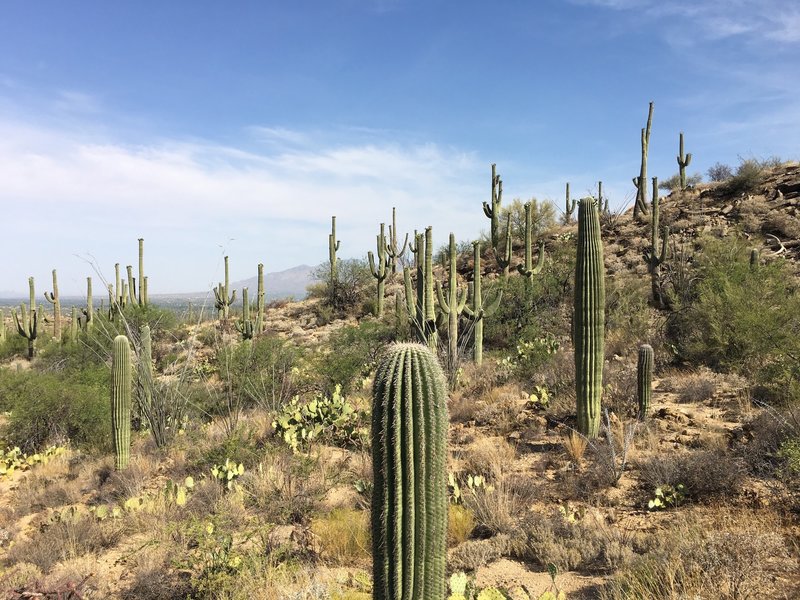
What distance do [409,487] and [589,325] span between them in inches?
192

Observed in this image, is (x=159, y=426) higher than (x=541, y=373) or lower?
lower

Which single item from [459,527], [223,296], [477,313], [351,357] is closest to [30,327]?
[223,296]

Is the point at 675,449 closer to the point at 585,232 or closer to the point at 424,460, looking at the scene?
the point at 585,232

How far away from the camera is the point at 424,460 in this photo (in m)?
3.59

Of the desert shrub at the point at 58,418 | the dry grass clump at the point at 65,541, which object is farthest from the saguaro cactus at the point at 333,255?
the dry grass clump at the point at 65,541

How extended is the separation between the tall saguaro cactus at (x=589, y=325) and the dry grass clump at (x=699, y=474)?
132cm

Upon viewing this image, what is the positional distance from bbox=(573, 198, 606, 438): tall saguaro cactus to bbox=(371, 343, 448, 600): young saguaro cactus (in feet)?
14.2

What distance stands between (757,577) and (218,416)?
9.59m

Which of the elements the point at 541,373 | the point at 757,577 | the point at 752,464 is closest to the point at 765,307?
the point at 541,373

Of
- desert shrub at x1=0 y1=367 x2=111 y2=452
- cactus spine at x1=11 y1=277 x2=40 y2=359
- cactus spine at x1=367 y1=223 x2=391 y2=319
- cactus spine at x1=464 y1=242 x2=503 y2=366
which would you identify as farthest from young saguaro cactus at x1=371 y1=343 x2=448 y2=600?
cactus spine at x1=11 y1=277 x2=40 y2=359

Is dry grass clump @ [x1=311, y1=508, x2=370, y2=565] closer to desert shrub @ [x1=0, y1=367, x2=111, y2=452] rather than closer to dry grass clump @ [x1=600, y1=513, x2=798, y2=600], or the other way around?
dry grass clump @ [x1=600, y1=513, x2=798, y2=600]

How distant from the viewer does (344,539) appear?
5.05m

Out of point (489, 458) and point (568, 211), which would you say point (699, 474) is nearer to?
point (489, 458)

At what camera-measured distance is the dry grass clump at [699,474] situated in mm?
5398
